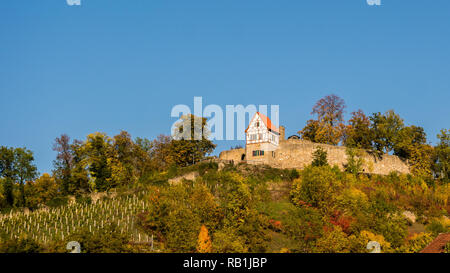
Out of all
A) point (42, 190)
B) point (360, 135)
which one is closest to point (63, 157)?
point (42, 190)

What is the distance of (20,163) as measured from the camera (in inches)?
2389

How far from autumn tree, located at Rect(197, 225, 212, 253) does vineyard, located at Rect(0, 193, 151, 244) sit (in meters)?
3.71

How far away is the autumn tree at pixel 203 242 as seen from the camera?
3562cm

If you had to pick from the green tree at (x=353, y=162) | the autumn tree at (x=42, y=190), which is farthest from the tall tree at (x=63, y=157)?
the green tree at (x=353, y=162)

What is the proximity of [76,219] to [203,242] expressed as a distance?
12.5 meters

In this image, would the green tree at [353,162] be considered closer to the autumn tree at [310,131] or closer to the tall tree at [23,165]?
the autumn tree at [310,131]

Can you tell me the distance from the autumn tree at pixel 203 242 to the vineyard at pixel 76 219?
12.2 feet

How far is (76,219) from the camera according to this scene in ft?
143

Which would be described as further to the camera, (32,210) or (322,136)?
(322,136)

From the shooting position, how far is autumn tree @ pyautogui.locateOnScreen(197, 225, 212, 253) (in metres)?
35.6
